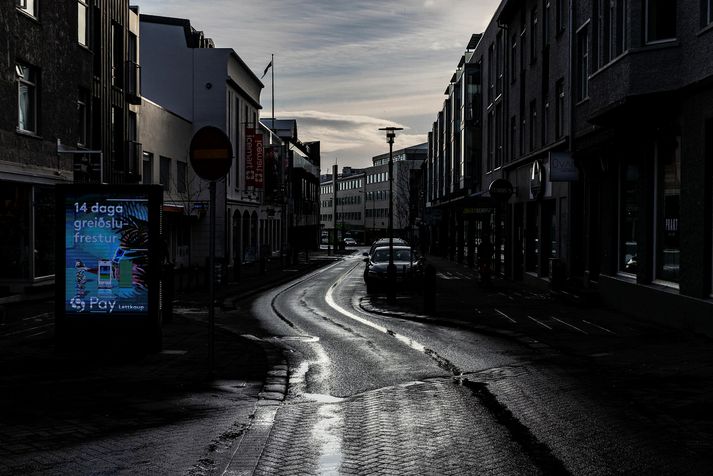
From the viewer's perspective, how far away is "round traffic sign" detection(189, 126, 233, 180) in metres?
9.72

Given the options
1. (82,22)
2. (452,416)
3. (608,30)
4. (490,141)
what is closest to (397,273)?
(608,30)

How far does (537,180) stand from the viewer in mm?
28906

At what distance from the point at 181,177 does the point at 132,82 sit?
1041 cm

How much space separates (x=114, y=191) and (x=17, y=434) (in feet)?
16.4

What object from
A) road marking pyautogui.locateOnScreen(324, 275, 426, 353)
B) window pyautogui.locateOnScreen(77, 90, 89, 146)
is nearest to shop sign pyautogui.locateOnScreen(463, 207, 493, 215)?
road marking pyautogui.locateOnScreen(324, 275, 426, 353)

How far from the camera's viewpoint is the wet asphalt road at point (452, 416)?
20.8 ft

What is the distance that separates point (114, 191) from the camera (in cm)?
1139

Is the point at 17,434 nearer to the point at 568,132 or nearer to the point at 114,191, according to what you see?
the point at 114,191

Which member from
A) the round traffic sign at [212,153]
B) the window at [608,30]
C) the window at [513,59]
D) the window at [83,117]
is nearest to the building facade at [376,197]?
the window at [513,59]

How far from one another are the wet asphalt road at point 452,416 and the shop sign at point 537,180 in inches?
602

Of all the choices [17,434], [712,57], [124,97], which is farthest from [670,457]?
[124,97]

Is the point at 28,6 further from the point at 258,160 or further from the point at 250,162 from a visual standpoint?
the point at 250,162

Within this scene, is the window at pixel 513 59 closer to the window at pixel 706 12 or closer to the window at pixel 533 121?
the window at pixel 533 121

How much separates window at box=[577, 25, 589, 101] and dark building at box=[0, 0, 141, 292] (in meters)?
14.2
